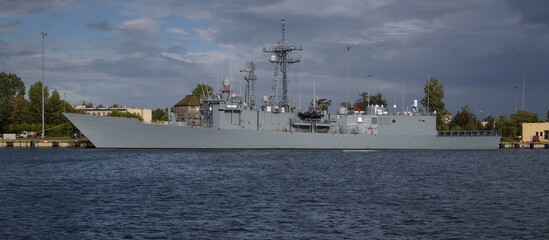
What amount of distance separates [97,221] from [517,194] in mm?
20466

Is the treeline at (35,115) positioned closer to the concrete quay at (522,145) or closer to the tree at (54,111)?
the tree at (54,111)

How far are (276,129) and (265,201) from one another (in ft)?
96.2

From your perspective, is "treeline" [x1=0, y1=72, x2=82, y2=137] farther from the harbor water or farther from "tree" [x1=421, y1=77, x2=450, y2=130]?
"tree" [x1=421, y1=77, x2=450, y2=130]

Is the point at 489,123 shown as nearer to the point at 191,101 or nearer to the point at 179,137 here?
the point at 191,101

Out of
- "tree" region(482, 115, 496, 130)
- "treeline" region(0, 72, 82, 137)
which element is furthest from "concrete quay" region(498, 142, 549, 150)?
"treeline" region(0, 72, 82, 137)

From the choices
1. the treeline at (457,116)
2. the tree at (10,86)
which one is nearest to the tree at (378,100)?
the treeline at (457,116)

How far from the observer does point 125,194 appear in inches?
909

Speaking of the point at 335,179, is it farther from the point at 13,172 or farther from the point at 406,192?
the point at 13,172

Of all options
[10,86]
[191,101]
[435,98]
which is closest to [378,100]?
[435,98]

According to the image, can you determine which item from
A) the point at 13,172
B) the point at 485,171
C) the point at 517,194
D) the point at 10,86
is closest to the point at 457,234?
the point at 517,194

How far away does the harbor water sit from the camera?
53.5 feet

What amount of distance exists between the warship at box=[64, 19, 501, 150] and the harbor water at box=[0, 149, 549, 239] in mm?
8228

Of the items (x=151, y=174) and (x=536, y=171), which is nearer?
(x=151, y=174)

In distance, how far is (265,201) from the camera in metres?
21.5
